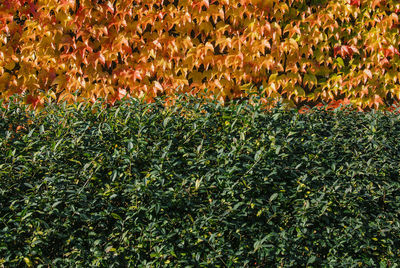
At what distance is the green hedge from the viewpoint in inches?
94.1

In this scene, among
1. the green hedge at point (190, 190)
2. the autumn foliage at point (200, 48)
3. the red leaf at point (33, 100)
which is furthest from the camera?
the red leaf at point (33, 100)

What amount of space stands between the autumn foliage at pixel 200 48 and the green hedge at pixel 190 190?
1287 millimetres

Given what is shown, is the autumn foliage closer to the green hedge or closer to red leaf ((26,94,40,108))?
red leaf ((26,94,40,108))

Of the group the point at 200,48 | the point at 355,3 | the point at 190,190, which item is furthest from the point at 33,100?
the point at 355,3

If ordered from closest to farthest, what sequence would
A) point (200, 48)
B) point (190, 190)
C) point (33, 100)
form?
point (190, 190)
point (200, 48)
point (33, 100)

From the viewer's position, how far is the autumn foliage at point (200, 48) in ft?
13.5

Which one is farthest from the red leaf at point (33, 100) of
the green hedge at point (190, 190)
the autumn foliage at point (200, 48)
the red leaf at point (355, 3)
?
the red leaf at point (355, 3)

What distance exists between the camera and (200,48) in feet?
13.5

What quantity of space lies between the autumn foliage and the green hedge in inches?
50.7

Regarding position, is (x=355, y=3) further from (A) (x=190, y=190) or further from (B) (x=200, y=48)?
(A) (x=190, y=190)

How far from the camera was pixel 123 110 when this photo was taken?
113 inches

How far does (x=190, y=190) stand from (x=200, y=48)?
2.01 meters

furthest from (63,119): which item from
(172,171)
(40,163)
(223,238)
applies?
(223,238)

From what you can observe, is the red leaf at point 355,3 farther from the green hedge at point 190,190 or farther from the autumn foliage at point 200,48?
the green hedge at point 190,190
